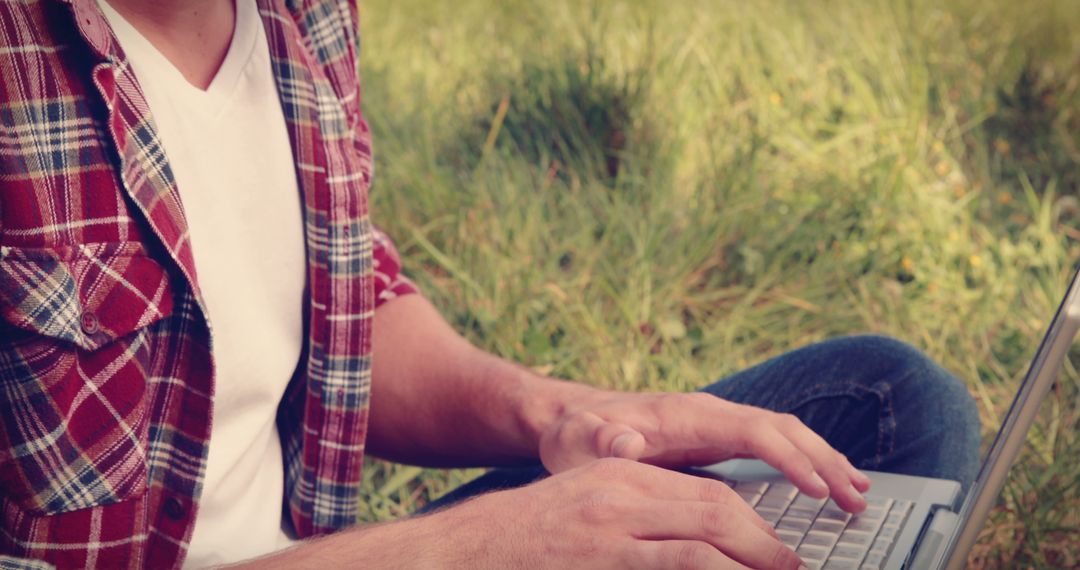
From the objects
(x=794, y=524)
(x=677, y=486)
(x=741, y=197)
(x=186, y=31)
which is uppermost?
(x=186, y=31)

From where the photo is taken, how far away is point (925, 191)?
106 inches

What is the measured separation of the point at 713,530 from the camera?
924mm

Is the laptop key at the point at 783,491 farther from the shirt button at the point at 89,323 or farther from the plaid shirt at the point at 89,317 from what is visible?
the shirt button at the point at 89,323

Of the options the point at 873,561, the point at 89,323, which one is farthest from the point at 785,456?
the point at 89,323

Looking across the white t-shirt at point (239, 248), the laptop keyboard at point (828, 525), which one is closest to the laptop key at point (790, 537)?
the laptop keyboard at point (828, 525)

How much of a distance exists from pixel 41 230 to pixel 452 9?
3075mm

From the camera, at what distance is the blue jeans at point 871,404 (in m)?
1.32

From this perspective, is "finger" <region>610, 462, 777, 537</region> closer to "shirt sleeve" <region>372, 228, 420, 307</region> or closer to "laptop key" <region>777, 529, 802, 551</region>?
"laptop key" <region>777, 529, 802, 551</region>

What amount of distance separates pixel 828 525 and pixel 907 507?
0.30ft

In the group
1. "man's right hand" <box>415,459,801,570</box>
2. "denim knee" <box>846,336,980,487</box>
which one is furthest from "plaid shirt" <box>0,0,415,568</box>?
"denim knee" <box>846,336,980,487</box>

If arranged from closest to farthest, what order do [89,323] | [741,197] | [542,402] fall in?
1. [89,323]
2. [542,402]
3. [741,197]

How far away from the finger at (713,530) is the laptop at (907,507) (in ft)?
0.41

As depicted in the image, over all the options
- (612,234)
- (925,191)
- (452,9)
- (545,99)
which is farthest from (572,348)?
(452,9)

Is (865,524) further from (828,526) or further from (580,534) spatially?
(580,534)
